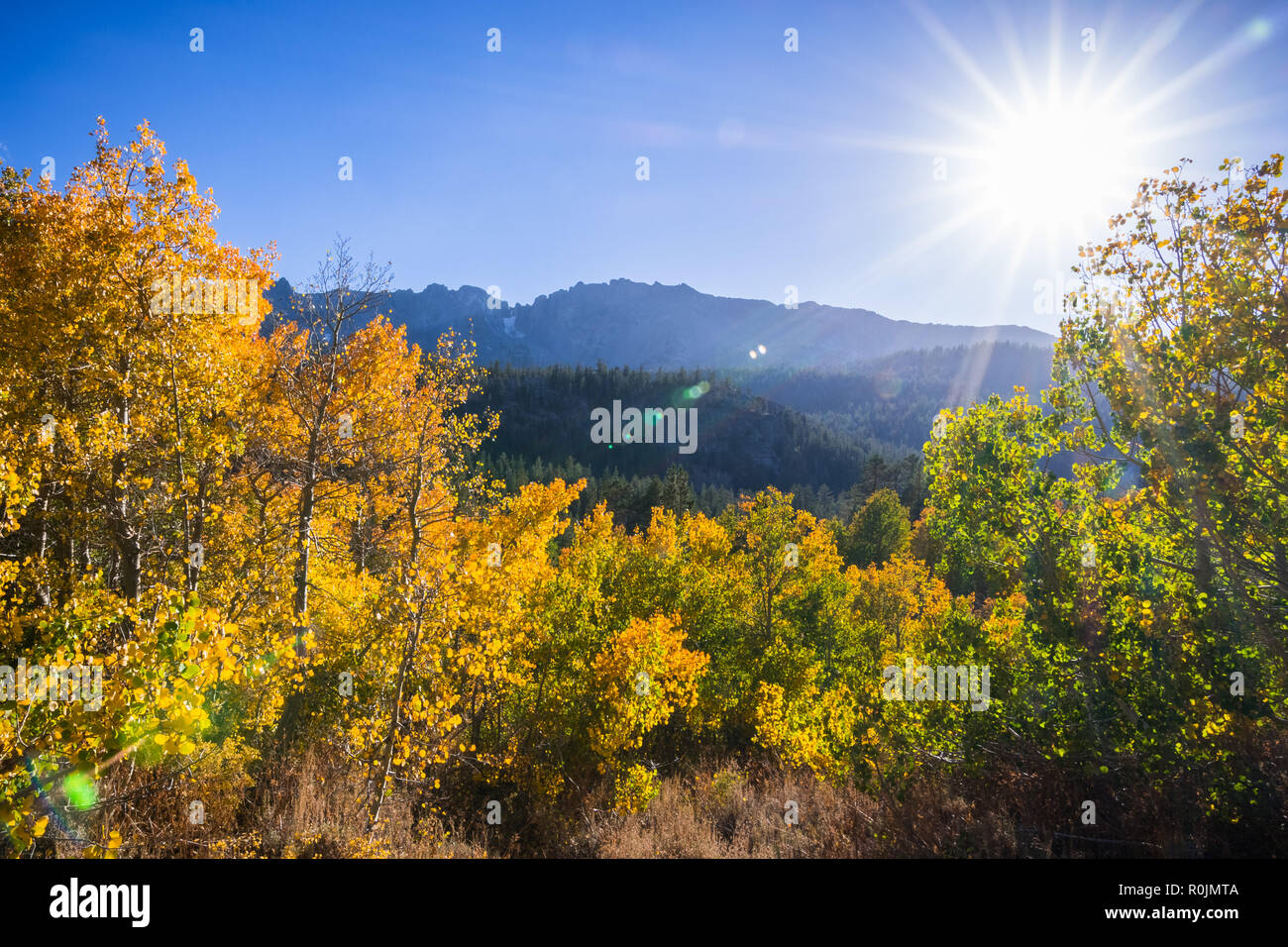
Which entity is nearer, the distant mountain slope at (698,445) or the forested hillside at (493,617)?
the forested hillside at (493,617)

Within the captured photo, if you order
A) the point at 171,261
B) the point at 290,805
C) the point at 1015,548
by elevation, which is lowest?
the point at 290,805

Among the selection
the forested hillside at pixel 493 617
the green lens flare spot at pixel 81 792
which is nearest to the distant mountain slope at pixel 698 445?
the forested hillside at pixel 493 617

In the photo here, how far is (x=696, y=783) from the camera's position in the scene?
14250mm

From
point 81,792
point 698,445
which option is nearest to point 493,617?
point 81,792

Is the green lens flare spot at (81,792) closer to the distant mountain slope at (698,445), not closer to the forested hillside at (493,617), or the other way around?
the forested hillside at (493,617)

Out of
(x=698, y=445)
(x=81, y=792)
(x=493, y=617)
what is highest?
(x=698, y=445)

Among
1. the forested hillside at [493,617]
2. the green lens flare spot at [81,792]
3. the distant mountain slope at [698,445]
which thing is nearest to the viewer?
the green lens flare spot at [81,792]

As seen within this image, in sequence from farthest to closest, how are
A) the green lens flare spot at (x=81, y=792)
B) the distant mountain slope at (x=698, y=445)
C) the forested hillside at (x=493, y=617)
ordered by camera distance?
the distant mountain slope at (x=698, y=445) < the forested hillside at (x=493, y=617) < the green lens flare spot at (x=81, y=792)

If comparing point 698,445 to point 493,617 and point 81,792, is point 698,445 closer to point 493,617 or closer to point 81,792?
point 493,617

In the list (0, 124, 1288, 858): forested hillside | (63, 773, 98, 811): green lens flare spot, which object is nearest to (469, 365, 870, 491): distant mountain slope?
(0, 124, 1288, 858): forested hillside

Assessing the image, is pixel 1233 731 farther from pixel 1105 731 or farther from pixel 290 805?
pixel 290 805

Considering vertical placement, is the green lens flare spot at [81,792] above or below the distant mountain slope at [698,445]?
below
